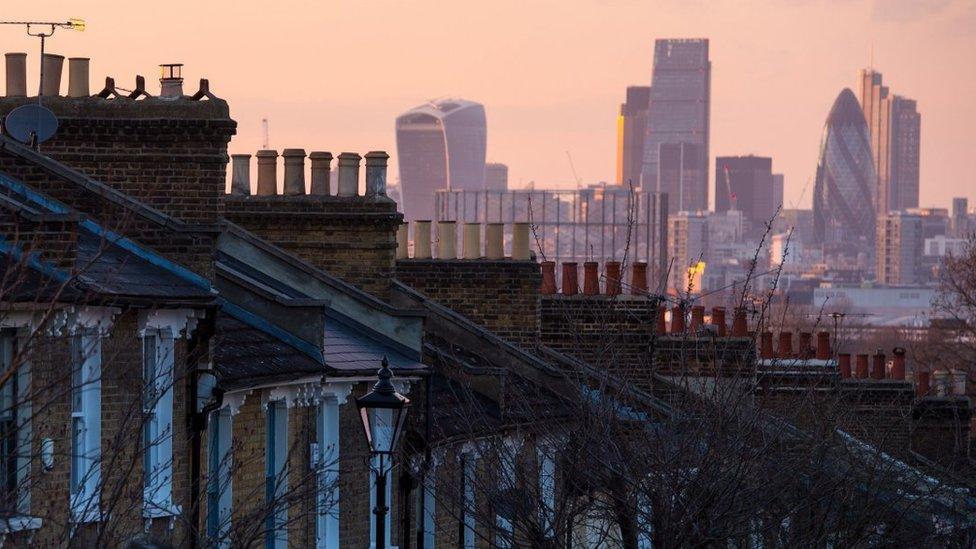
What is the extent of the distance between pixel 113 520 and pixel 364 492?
6846mm

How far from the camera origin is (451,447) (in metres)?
24.6

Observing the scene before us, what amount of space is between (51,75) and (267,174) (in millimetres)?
4880

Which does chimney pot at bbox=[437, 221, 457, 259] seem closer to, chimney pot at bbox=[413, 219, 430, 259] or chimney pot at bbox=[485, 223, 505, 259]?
chimney pot at bbox=[413, 219, 430, 259]

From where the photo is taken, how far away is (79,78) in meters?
21.9

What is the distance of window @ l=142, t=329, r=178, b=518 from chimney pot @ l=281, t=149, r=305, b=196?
824cm

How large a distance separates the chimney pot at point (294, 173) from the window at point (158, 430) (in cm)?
824

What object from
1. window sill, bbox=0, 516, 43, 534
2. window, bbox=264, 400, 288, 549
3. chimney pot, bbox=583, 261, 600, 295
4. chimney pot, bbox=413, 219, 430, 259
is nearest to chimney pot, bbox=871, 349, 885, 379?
chimney pot, bbox=583, 261, 600, 295

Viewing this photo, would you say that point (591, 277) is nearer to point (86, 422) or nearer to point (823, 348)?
point (823, 348)

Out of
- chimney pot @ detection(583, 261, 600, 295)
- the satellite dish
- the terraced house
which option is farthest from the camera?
chimney pot @ detection(583, 261, 600, 295)

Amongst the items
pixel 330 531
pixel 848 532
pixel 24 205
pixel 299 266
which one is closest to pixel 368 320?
pixel 299 266

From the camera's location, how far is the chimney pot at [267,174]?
26.6m

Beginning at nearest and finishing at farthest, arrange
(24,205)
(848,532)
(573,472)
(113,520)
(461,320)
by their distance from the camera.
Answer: (113,520) < (24,205) < (573,472) < (848,532) < (461,320)

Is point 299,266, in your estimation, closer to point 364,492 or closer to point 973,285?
point 364,492

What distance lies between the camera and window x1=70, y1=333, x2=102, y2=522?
16703 mm
